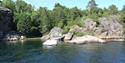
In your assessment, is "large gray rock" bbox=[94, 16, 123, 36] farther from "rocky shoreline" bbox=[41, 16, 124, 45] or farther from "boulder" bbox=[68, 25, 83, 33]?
"boulder" bbox=[68, 25, 83, 33]

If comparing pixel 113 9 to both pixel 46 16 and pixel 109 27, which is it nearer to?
pixel 109 27

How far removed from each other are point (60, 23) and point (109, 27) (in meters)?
27.6

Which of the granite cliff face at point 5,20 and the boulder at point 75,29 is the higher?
the granite cliff face at point 5,20

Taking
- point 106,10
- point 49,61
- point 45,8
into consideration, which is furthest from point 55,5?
point 49,61

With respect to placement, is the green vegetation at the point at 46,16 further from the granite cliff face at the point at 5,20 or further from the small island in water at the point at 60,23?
the granite cliff face at the point at 5,20

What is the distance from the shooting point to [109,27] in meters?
131

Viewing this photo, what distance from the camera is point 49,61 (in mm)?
64125

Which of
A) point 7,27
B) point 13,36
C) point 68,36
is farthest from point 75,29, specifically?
point 7,27

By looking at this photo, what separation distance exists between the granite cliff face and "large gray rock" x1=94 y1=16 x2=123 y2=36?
4566 centimetres

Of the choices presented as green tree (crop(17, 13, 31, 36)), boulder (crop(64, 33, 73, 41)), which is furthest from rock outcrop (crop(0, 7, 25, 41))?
boulder (crop(64, 33, 73, 41))

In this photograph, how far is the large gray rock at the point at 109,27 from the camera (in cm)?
12825

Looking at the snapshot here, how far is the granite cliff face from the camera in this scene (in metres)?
134

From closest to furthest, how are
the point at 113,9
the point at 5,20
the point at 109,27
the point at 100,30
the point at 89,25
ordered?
the point at 100,30 → the point at 89,25 → the point at 109,27 → the point at 5,20 → the point at 113,9

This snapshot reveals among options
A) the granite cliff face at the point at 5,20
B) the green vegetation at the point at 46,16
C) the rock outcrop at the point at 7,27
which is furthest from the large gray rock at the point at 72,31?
the granite cliff face at the point at 5,20
